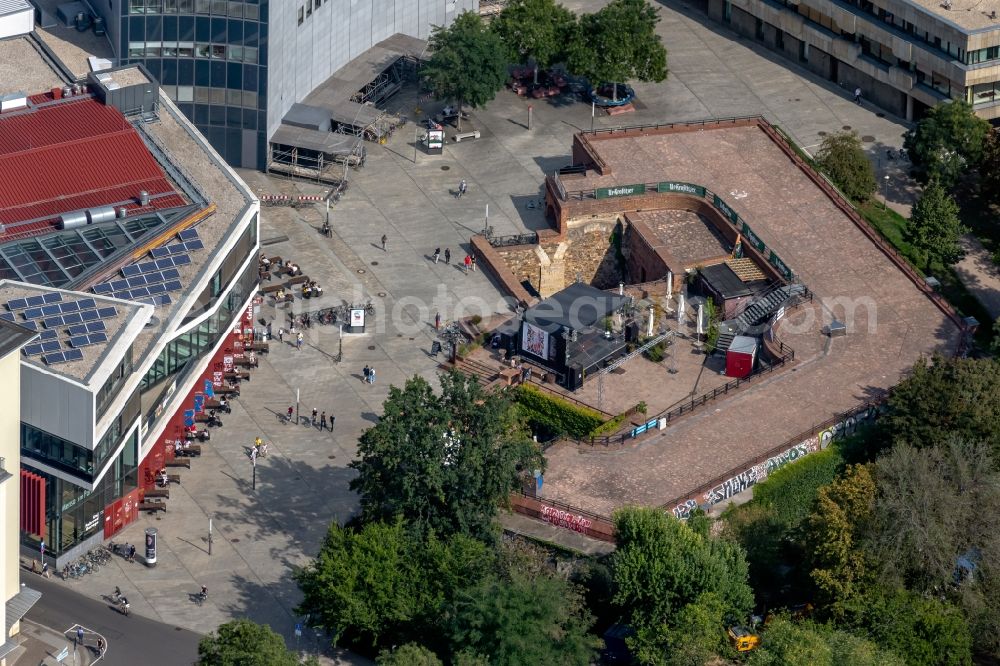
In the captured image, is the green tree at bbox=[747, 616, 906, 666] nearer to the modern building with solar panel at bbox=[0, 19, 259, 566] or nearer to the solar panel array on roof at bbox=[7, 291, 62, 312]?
the modern building with solar panel at bbox=[0, 19, 259, 566]

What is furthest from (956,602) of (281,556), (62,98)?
(62,98)

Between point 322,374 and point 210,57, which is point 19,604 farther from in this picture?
point 210,57

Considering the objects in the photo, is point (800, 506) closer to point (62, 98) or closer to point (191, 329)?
point (191, 329)

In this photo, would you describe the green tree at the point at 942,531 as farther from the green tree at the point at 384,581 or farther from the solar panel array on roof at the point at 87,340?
Result: the solar panel array on roof at the point at 87,340

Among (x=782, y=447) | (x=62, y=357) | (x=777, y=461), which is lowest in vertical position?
(x=777, y=461)

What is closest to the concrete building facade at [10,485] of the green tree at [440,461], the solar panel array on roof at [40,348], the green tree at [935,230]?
the solar panel array on roof at [40,348]

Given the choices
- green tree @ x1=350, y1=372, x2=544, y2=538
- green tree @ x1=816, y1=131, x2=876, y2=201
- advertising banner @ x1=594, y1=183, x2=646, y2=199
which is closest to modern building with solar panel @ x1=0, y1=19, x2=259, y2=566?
green tree @ x1=350, y1=372, x2=544, y2=538

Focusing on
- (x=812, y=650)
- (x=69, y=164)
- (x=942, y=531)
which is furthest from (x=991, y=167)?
(x=69, y=164)

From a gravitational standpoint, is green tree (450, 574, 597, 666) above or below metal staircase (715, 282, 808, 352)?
below
